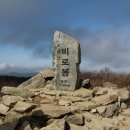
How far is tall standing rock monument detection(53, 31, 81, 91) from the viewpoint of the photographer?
13.6 metres

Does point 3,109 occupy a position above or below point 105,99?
below

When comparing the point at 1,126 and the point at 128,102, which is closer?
the point at 1,126

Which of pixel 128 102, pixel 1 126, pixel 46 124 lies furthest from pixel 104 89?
pixel 1 126

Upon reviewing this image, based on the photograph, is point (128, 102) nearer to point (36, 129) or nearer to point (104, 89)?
point (104, 89)

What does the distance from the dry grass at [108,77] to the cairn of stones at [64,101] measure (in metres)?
5.45

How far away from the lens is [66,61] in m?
13.7

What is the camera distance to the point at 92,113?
512 inches

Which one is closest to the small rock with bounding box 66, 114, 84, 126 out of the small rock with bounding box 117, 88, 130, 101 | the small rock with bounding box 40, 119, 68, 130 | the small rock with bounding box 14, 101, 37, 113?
the small rock with bounding box 40, 119, 68, 130

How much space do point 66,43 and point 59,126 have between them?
2.95m

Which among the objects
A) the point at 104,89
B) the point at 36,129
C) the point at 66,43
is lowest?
the point at 36,129

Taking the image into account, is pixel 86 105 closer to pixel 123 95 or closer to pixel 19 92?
pixel 123 95

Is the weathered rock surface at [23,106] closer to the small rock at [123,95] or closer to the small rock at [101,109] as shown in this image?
the small rock at [101,109]

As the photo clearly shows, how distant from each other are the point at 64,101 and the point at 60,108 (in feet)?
1.96

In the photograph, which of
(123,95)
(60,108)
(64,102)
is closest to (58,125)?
(60,108)
